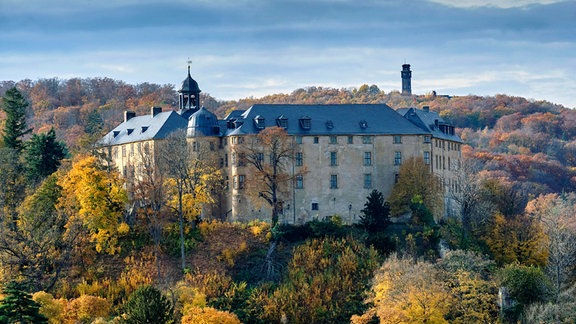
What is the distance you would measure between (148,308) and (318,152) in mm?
25308

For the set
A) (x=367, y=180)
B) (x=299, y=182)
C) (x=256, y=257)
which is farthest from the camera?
(x=367, y=180)

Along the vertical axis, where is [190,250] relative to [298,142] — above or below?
below

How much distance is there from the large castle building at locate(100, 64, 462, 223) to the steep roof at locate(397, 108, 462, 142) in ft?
1.17

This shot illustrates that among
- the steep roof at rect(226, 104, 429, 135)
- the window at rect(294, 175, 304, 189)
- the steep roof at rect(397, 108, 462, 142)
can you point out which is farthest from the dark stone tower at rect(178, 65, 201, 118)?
the steep roof at rect(397, 108, 462, 142)

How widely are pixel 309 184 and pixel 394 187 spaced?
6.19m

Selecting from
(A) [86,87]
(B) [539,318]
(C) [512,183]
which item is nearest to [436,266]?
(B) [539,318]

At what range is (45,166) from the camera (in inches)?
3169

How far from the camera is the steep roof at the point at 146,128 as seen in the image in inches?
3270

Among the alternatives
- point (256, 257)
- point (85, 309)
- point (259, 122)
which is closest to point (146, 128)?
point (259, 122)

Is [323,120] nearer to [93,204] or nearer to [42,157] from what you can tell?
[93,204]

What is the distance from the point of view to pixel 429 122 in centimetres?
8500

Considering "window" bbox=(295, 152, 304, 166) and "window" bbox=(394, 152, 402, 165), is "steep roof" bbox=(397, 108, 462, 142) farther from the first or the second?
"window" bbox=(295, 152, 304, 166)

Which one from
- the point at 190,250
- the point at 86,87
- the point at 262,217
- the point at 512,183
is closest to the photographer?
the point at 190,250

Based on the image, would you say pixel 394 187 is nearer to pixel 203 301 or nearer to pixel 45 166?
pixel 203 301
